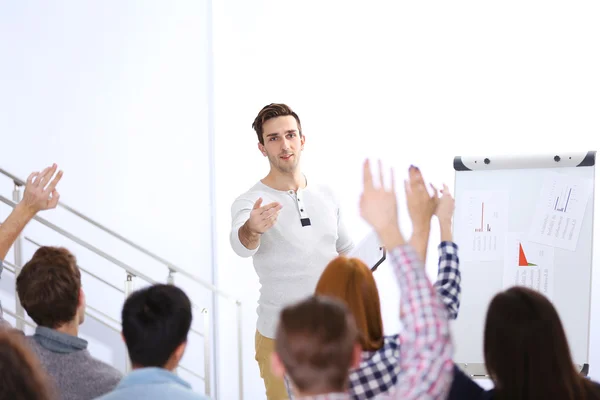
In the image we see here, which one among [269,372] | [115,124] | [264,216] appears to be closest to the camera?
[264,216]

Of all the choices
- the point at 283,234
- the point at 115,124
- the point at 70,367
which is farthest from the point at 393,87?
the point at 70,367

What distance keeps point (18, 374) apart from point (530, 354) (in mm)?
932

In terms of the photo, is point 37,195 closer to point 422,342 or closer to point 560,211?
point 422,342

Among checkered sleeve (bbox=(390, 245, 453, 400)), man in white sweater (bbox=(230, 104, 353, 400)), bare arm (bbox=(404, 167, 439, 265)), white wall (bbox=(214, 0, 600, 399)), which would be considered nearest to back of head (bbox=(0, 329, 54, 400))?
checkered sleeve (bbox=(390, 245, 453, 400))

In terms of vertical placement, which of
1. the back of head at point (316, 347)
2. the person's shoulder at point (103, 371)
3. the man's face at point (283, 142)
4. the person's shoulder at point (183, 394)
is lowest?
the person's shoulder at point (103, 371)

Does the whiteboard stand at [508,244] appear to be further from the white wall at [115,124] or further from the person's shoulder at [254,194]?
the white wall at [115,124]

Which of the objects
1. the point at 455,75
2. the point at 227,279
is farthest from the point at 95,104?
the point at 455,75

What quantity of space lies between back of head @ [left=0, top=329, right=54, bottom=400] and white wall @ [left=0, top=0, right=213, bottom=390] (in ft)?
8.37

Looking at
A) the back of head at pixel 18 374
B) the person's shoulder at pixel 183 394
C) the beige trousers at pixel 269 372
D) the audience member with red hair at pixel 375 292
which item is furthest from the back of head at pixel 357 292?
the beige trousers at pixel 269 372

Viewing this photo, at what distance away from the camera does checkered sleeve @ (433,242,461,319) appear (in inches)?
57.9

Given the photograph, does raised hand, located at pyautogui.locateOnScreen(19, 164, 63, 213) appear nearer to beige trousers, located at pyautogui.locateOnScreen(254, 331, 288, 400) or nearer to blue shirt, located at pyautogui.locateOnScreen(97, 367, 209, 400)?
blue shirt, located at pyautogui.locateOnScreen(97, 367, 209, 400)

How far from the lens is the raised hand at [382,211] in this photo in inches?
47.9

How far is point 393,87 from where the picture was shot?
3.93 meters

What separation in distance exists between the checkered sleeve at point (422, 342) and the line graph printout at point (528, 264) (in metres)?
2.02
